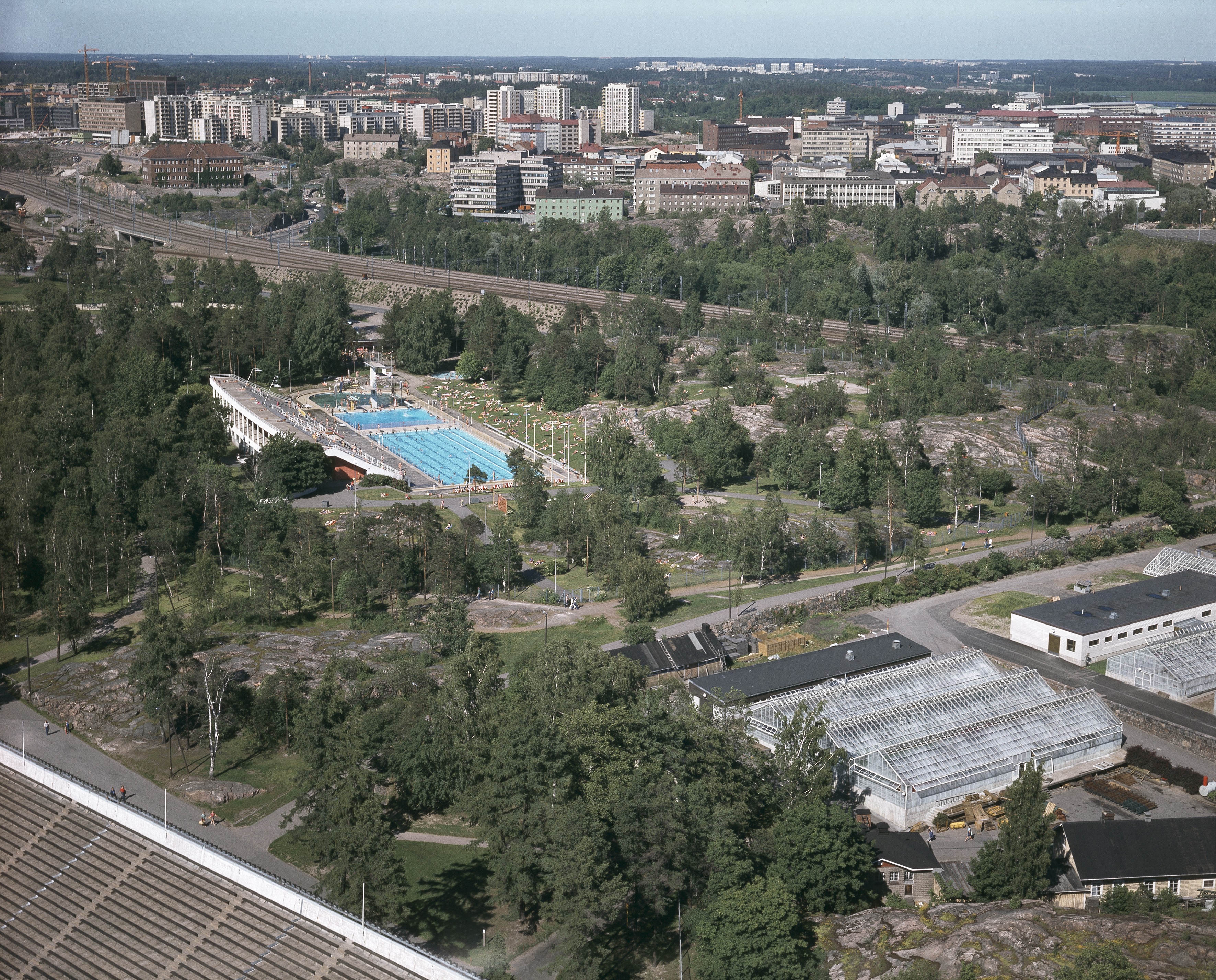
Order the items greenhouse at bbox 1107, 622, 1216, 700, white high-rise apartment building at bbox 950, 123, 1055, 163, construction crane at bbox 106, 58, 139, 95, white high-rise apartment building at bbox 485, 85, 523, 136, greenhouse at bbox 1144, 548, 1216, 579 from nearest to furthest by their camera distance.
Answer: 1. greenhouse at bbox 1107, 622, 1216, 700
2. greenhouse at bbox 1144, 548, 1216, 579
3. white high-rise apartment building at bbox 950, 123, 1055, 163
4. construction crane at bbox 106, 58, 139, 95
5. white high-rise apartment building at bbox 485, 85, 523, 136

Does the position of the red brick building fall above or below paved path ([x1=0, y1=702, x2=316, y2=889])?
above

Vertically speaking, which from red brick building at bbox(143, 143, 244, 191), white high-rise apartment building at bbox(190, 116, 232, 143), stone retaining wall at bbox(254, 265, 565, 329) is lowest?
stone retaining wall at bbox(254, 265, 565, 329)

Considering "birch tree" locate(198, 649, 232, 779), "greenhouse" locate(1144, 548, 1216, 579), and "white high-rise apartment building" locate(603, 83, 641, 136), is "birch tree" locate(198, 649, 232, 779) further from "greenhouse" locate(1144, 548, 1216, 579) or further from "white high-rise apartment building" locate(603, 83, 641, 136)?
"white high-rise apartment building" locate(603, 83, 641, 136)

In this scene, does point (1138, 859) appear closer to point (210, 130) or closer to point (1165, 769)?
point (1165, 769)

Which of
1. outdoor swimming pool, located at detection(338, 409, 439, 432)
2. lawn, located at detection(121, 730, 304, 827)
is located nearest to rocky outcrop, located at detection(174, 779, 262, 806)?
lawn, located at detection(121, 730, 304, 827)

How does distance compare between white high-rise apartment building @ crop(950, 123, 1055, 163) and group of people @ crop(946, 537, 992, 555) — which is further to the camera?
white high-rise apartment building @ crop(950, 123, 1055, 163)

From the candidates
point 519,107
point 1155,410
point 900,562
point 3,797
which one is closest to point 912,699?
point 900,562

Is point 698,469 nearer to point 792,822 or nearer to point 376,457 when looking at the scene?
point 376,457
